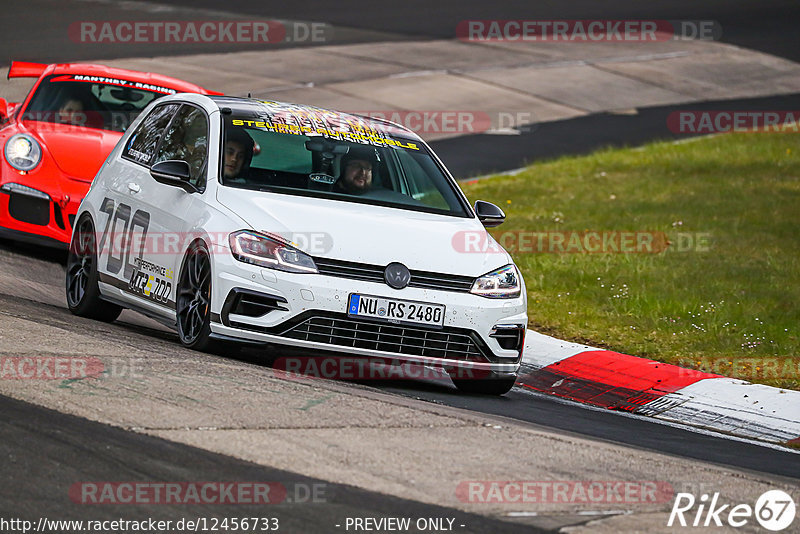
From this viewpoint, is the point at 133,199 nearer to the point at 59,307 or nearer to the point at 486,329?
the point at 59,307

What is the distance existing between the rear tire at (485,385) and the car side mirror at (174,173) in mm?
2037

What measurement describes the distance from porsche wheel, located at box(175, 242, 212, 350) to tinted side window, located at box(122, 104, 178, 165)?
4.50ft

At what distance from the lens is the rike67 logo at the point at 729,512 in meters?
5.57

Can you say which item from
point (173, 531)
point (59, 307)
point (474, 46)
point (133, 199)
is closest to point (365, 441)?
point (173, 531)

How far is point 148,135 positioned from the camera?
9.42m

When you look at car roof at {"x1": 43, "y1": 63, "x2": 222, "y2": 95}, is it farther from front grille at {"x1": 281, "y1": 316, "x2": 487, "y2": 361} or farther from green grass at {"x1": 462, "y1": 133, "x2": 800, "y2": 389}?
front grille at {"x1": 281, "y1": 316, "x2": 487, "y2": 361}

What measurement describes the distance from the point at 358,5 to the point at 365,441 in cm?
2880

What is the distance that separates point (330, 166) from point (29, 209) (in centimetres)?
362

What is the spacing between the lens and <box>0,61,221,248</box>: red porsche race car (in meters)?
11.2
